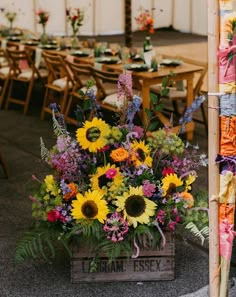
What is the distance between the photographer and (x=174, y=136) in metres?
3.91

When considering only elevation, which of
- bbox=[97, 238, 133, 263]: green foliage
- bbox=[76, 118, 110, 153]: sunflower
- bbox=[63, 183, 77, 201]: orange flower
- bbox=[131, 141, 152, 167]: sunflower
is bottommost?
bbox=[97, 238, 133, 263]: green foliage

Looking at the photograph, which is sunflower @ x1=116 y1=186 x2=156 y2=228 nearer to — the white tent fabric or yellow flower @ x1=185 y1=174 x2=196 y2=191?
yellow flower @ x1=185 y1=174 x2=196 y2=191

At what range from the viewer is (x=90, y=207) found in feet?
11.8

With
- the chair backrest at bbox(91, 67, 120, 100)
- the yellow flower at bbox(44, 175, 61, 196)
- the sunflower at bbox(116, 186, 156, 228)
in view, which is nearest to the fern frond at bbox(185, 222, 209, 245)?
the sunflower at bbox(116, 186, 156, 228)

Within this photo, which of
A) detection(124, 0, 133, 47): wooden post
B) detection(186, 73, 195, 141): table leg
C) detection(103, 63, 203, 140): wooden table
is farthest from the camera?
detection(124, 0, 133, 47): wooden post

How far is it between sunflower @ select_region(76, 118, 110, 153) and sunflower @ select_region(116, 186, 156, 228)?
1.07ft

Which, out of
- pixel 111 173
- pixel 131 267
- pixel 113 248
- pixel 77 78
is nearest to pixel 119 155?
pixel 111 173

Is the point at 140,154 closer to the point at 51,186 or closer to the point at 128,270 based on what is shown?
the point at 51,186

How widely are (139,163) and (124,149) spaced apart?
0.12 meters

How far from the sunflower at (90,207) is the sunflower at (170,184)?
36 centimetres

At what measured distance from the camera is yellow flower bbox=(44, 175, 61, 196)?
12.2ft

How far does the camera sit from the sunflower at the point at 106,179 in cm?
365

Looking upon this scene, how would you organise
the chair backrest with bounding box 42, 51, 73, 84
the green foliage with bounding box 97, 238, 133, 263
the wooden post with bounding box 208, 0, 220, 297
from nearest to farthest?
the wooden post with bounding box 208, 0, 220, 297 < the green foliage with bounding box 97, 238, 133, 263 < the chair backrest with bounding box 42, 51, 73, 84

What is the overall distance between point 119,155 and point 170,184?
331 mm
